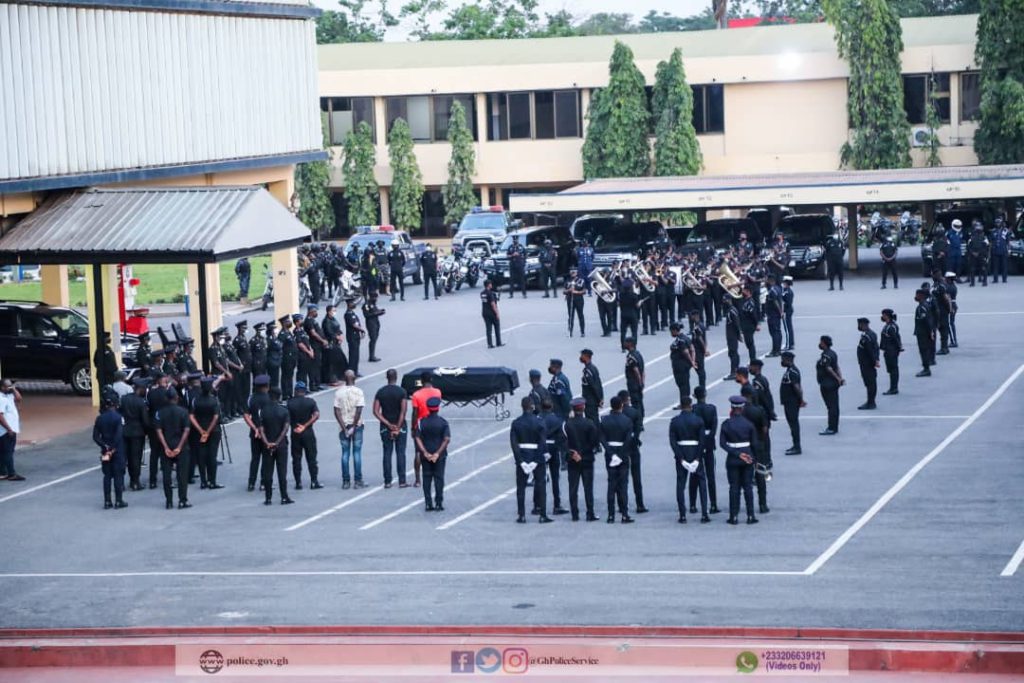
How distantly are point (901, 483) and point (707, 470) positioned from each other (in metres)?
2.99

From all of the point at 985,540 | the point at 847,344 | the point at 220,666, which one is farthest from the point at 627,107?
the point at 220,666

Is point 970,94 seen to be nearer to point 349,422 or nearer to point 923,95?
point 923,95

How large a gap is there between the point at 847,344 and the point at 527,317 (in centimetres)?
949

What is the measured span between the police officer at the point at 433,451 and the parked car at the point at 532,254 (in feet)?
85.5

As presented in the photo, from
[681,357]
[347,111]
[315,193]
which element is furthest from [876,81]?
[681,357]

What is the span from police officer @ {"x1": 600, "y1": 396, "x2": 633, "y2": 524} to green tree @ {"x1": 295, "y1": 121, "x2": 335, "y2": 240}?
48.6 metres

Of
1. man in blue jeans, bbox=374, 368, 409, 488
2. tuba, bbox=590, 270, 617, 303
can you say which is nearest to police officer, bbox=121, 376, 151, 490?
man in blue jeans, bbox=374, 368, 409, 488

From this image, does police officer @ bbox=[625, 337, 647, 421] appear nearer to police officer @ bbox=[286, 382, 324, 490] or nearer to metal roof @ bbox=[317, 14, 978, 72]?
police officer @ bbox=[286, 382, 324, 490]

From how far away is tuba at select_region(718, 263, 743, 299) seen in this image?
3284 cm

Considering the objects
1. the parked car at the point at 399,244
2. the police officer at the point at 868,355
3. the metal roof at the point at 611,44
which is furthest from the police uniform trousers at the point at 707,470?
the metal roof at the point at 611,44

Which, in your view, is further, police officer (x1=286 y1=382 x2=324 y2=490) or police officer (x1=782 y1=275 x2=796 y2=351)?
police officer (x1=782 y1=275 x2=796 y2=351)

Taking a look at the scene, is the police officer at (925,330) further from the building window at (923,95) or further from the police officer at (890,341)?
the building window at (923,95)

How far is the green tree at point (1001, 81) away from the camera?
2308 inches

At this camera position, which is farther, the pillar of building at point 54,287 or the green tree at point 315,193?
the green tree at point 315,193
